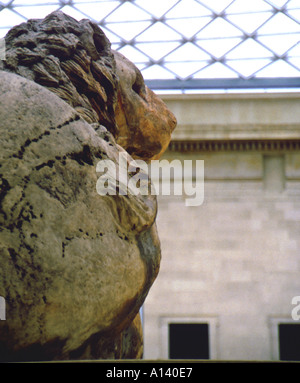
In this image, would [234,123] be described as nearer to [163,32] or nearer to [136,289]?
[163,32]

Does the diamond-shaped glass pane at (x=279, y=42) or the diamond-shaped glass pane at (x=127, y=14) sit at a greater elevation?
the diamond-shaped glass pane at (x=127, y=14)

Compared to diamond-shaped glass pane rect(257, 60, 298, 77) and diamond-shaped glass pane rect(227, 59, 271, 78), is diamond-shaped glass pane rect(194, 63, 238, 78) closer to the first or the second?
diamond-shaped glass pane rect(227, 59, 271, 78)

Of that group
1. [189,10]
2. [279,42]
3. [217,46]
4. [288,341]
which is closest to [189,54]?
[217,46]

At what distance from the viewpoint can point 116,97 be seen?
427 centimetres

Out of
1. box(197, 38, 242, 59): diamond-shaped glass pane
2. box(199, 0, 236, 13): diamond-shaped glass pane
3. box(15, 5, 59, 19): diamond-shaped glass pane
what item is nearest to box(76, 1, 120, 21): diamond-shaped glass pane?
box(15, 5, 59, 19): diamond-shaped glass pane

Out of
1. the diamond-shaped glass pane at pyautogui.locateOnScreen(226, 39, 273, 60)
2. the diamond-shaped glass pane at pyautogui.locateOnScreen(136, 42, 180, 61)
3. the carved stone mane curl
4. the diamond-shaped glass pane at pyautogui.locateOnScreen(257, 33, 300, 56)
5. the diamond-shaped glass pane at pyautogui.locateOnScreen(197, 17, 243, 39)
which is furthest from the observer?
the diamond-shaped glass pane at pyautogui.locateOnScreen(136, 42, 180, 61)

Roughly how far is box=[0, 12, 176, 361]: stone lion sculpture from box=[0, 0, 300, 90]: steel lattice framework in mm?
16852

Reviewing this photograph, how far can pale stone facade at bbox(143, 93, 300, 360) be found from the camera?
53.4ft

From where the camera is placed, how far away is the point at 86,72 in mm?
3984

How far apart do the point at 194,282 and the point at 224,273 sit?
0.95 meters

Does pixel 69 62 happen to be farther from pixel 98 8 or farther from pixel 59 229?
pixel 98 8

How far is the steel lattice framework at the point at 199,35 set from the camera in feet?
64.1

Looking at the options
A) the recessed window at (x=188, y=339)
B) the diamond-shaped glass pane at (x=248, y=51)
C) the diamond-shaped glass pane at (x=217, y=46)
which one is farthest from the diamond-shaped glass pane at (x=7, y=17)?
the recessed window at (x=188, y=339)

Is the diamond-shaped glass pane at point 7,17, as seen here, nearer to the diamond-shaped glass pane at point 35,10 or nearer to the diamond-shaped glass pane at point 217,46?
the diamond-shaped glass pane at point 35,10
